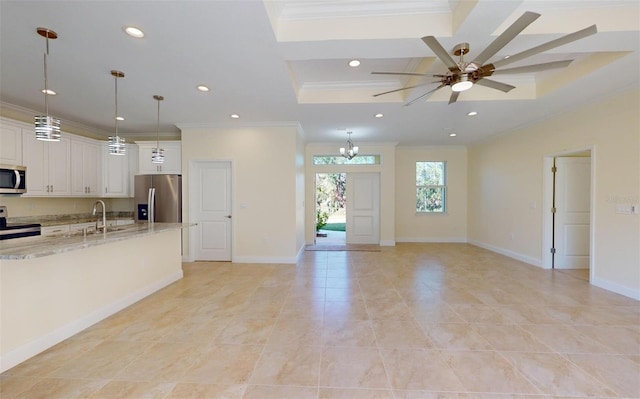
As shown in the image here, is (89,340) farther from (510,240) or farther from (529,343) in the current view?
(510,240)

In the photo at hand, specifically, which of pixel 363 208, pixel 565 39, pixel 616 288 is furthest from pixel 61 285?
pixel 616 288

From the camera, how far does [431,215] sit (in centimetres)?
756

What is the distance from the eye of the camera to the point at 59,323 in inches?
93.4

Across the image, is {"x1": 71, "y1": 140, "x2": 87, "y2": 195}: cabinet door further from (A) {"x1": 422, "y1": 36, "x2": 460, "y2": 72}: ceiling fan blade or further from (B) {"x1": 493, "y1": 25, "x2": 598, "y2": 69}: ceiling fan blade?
(B) {"x1": 493, "y1": 25, "x2": 598, "y2": 69}: ceiling fan blade

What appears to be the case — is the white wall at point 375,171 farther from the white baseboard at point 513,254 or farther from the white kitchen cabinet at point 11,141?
the white kitchen cabinet at point 11,141

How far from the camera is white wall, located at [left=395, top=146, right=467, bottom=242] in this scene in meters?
7.50

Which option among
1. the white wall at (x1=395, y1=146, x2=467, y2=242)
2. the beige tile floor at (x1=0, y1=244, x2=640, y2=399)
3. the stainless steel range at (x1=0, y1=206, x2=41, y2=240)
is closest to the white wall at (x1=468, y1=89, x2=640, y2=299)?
the beige tile floor at (x1=0, y1=244, x2=640, y2=399)

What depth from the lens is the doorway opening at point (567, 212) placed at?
4.67 m

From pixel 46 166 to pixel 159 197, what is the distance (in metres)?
1.67

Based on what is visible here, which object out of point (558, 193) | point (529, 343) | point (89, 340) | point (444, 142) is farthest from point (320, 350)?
point (444, 142)

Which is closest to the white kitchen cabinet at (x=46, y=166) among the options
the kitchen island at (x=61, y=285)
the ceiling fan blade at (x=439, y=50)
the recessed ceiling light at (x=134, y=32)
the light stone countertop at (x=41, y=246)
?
the kitchen island at (x=61, y=285)

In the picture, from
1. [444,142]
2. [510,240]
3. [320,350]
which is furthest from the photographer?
[444,142]

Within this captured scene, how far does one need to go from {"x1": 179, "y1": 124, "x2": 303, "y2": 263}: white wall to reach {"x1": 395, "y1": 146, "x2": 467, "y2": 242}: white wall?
11.9 feet

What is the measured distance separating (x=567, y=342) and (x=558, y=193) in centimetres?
336
